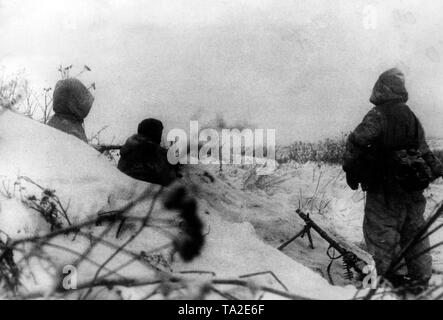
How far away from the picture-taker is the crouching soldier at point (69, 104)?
4570 millimetres

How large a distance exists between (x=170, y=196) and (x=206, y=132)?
1.18 meters

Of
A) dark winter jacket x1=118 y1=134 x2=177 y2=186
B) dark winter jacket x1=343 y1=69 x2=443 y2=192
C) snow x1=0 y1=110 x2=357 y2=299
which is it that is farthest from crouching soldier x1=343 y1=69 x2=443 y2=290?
snow x1=0 y1=110 x2=357 y2=299

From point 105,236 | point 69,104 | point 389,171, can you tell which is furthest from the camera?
point 69,104

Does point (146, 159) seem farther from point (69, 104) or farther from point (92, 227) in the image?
point (92, 227)

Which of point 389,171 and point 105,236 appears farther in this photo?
point 389,171

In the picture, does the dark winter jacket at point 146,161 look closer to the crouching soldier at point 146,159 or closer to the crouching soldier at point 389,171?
the crouching soldier at point 146,159

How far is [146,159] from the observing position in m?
3.92

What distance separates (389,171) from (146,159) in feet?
6.55

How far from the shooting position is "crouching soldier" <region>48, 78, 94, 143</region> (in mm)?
4570

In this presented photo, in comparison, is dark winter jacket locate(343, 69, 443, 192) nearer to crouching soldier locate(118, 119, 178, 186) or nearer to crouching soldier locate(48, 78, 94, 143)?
crouching soldier locate(118, 119, 178, 186)

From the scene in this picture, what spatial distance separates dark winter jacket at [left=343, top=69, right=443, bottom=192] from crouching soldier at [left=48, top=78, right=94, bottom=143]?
8.56 feet

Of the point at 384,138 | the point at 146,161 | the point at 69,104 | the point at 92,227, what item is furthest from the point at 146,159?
the point at 384,138

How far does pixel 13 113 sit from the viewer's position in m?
2.69

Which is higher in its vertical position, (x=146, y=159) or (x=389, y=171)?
(x=146, y=159)
